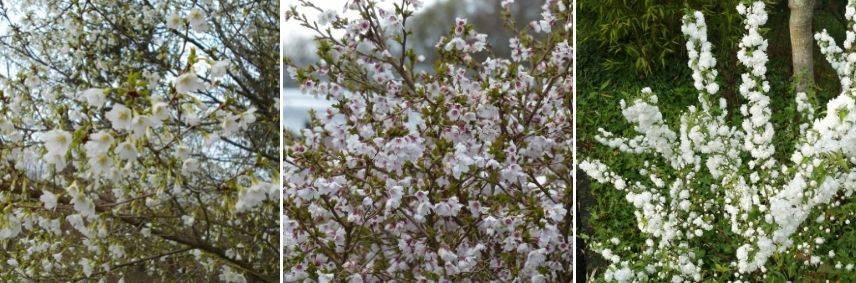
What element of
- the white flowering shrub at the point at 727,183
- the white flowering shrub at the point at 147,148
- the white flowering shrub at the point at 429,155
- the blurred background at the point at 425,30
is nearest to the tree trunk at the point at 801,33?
the white flowering shrub at the point at 727,183

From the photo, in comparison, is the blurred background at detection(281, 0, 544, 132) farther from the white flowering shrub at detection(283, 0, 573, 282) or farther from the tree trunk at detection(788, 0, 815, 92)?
the tree trunk at detection(788, 0, 815, 92)

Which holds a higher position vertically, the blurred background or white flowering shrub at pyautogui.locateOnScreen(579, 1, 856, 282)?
the blurred background

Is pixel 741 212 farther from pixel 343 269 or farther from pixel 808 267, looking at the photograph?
pixel 343 269

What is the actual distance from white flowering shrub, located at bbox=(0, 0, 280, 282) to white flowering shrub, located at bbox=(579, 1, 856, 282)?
1.03m

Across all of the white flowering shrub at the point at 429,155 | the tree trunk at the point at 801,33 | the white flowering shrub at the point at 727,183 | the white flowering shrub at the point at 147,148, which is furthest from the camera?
the tree trunk at the point at 801,33

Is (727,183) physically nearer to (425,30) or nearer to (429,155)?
(429,155)

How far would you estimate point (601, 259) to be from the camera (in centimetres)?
283

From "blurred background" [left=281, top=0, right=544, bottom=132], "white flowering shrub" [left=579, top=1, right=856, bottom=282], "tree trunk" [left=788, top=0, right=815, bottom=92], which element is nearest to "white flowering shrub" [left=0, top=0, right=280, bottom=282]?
"blurred background" [left=281, top=0, right=544, bottom=132]

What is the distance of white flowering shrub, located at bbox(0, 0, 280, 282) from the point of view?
242 centimetres

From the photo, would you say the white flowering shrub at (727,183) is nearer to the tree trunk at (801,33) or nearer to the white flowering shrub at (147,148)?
the tree trunk at (801,33)

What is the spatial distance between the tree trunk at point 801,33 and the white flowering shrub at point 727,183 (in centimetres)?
12

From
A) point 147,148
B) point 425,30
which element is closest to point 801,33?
point 425,30

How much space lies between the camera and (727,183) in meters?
2.43

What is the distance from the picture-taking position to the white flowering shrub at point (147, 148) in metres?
2.42
